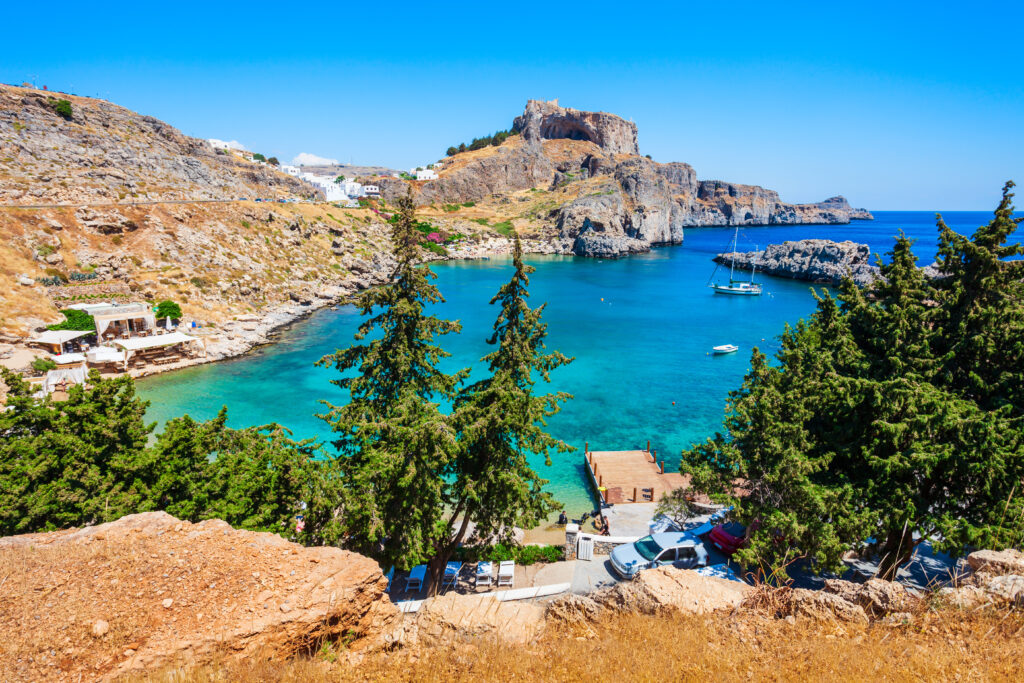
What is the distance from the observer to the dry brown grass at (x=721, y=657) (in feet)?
16.3

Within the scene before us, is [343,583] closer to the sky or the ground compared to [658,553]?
closer to the sky

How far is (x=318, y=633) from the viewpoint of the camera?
5.91m

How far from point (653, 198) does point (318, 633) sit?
6051 inches

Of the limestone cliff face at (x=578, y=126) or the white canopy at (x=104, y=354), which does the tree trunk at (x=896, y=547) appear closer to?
the white canopy at (x=104, y=354)

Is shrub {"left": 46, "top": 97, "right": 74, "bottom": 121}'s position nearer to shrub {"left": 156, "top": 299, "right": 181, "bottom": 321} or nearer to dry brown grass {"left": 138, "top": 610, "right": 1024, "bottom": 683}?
shrub {"left": 156, "top": 299, "right": 181, "bottom": 321}

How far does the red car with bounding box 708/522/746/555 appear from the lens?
1559cm

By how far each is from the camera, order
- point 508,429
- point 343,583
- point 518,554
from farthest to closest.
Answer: point 518,554, point 508,429, point 343,583

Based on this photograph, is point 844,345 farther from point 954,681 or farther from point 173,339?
point 173,339

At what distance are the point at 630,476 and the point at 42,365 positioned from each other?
35.8 m

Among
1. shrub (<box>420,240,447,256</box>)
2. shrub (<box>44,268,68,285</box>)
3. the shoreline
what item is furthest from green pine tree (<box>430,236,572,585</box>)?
shrub (<box>420,240,447,256</box>)

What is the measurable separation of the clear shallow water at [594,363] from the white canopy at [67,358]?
4149 mm

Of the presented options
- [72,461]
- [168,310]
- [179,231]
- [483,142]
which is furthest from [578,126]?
[72,461]

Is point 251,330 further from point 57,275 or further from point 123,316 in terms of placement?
point 57,275

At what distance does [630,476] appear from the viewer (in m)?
22.9
